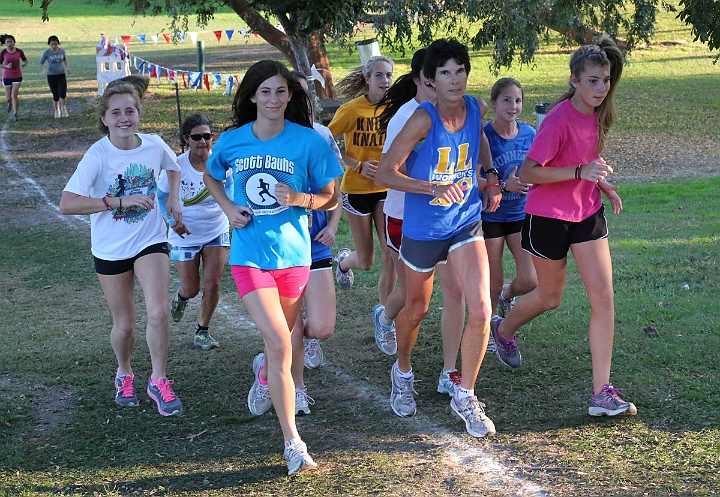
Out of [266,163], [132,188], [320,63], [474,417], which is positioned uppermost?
[266,163]

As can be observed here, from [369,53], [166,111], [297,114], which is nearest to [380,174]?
[297,114]

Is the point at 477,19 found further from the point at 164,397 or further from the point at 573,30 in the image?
the point at 164,397

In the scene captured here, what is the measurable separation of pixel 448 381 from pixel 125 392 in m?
2.09

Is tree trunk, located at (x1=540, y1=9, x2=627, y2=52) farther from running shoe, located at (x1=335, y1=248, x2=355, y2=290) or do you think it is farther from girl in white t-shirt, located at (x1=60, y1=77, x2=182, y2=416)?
girl in white t-shirt, located at (x1=60, y1=77, x2=182, y2=416)

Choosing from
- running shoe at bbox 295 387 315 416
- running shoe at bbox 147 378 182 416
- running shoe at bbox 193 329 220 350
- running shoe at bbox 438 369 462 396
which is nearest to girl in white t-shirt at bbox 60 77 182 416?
running shoe at bbox 147 378 182 416

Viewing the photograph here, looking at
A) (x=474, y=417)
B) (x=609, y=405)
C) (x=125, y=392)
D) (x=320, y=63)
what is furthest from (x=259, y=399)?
(x=320, y=63)

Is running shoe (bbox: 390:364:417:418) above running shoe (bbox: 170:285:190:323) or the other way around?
above

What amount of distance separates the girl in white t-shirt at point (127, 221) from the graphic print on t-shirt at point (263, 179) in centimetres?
98

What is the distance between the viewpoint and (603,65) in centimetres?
526

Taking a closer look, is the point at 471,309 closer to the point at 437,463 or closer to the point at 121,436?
the point at 437,463

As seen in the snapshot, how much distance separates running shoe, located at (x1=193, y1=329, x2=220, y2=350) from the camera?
724cm

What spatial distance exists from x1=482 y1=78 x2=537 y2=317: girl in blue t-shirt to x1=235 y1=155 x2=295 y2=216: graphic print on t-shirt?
1.84 metres

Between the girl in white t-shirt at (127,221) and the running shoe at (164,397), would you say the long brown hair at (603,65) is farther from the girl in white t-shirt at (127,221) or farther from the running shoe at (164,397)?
the running shoe at (164,397)

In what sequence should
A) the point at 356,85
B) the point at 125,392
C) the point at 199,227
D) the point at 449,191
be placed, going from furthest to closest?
the point at 356,85 → the point at 199,227 → the point at 125,392 → the point at 449,191
